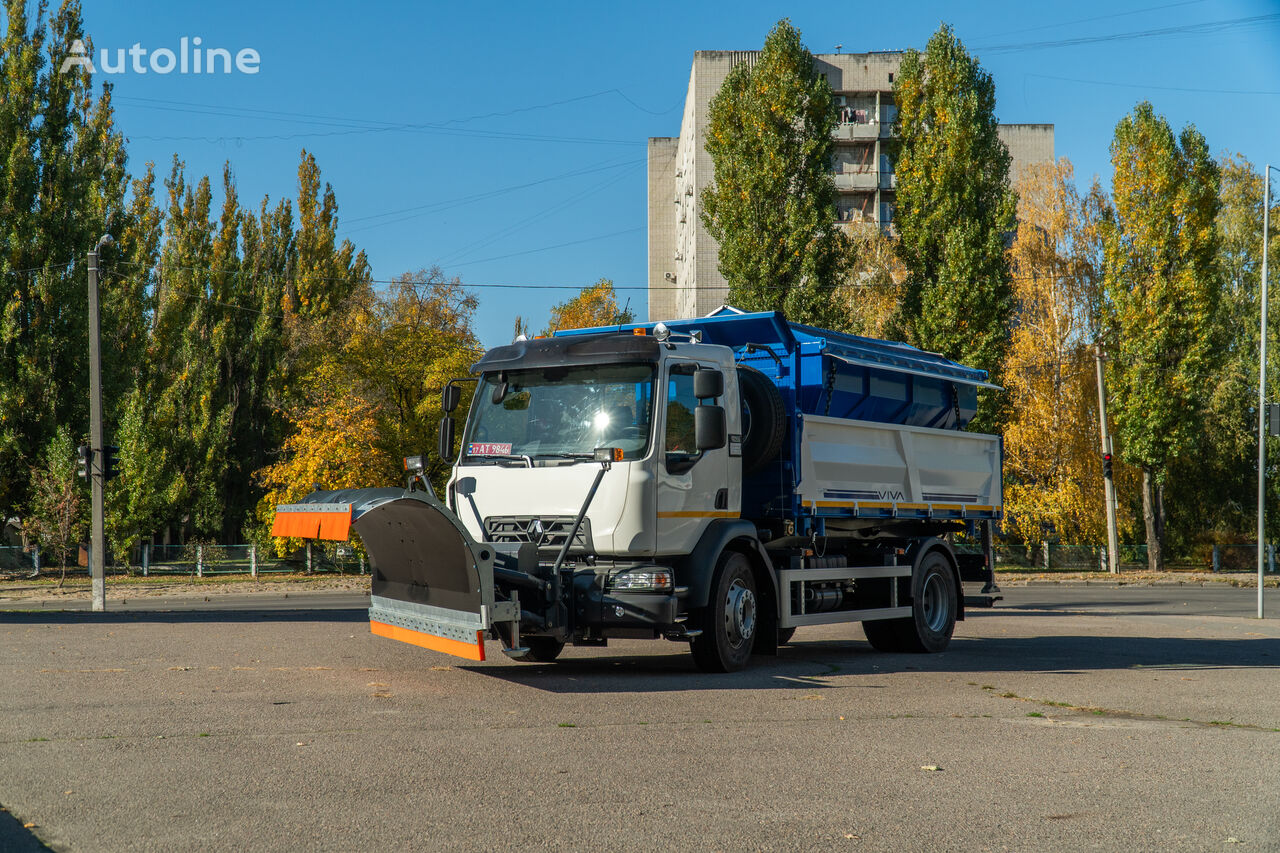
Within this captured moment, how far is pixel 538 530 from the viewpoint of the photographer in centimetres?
982

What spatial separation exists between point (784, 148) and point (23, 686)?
93.3ft

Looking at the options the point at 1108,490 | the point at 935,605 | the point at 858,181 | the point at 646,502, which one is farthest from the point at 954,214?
the point at 858,181

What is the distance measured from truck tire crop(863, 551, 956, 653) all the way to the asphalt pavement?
46 centimetres

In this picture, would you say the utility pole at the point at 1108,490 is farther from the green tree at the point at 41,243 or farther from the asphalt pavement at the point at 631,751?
the green tree at the point at 41,243

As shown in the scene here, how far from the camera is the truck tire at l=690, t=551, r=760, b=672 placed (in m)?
10.1

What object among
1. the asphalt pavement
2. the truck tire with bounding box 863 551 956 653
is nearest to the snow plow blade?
the asphalt pavement

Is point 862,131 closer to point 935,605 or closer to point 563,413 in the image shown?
point 935,605

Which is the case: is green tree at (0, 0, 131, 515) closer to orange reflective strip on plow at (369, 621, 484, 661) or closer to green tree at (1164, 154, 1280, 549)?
orange reflective strip on plow at (369, 621, 484, 661)

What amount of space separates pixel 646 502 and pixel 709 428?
2.80 feet

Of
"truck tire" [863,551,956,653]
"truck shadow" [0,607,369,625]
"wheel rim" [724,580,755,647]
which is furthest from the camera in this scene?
"truck shadow" [0,607,369,625]

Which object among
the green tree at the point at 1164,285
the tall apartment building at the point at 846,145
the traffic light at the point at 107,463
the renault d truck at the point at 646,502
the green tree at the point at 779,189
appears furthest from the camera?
the tall apartment building at the point at 846,145

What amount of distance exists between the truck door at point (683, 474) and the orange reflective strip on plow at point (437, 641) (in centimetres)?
185

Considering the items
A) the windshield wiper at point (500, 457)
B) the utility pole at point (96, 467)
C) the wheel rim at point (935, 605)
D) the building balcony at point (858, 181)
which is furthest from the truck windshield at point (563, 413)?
the building balcony at point (858, 181)

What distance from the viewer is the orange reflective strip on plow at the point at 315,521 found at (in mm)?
8875
